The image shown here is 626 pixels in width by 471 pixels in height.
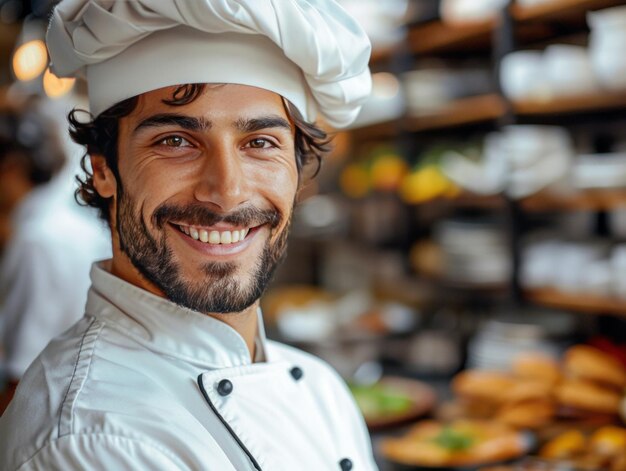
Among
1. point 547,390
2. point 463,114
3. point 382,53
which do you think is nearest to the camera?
point 547,390

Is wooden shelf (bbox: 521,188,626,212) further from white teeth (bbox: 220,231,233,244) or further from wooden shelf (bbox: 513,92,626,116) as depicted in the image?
white teeth (bbox: 220,231,233,244)

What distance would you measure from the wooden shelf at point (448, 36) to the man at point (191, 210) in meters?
2.46

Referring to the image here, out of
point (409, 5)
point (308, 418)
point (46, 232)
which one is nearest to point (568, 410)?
point (308, 418)

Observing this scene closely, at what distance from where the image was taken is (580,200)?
115 inches

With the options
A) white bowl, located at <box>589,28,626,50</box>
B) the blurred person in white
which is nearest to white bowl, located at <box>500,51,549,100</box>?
white bowl, located at <box>589,28,626,50</box>

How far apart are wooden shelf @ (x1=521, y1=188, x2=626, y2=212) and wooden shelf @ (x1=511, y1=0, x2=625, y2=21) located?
69cm

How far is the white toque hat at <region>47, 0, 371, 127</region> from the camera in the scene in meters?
1.07

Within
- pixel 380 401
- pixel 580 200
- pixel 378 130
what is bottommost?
pixel 380 401

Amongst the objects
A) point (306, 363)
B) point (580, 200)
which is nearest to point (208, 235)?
point (306, 363)

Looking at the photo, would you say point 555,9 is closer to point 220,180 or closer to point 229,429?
point 220,180

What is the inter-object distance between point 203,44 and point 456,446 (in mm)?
1748

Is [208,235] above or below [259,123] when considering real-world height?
below

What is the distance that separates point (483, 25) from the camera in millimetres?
3504

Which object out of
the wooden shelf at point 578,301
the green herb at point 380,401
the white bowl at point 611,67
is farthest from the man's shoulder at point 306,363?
the white bowl at point 611,67
